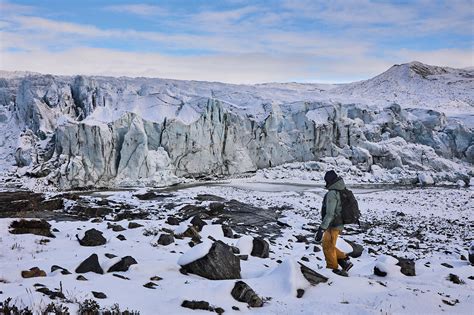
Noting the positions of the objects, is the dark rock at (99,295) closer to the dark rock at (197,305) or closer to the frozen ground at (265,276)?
the frozen ground at (265,276)

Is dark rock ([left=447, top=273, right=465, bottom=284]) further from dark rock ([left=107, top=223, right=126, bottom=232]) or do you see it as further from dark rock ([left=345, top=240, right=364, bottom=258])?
dark rock ([left=107, top=223, right=126, bottom=232])

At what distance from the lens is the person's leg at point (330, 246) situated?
24.5 ft

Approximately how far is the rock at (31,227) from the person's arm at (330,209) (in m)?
6.79

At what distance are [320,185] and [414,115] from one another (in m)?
24.0

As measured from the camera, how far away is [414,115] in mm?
52875

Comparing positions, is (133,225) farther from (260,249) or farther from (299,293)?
(299,293)

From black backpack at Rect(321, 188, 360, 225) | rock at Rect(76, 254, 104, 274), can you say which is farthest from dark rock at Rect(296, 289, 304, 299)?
rock at Rect(76, 254, 104, 274)

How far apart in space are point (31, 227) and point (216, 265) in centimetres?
612

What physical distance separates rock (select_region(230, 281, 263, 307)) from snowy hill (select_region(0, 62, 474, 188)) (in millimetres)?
32322

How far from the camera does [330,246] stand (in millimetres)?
7574

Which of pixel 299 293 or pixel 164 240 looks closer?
pixel 299 293

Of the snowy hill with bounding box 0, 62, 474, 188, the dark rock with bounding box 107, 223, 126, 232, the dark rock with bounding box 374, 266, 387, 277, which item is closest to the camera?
the dark rock with bounding box 374, 266, 387, 277

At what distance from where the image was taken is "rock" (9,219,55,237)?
9.48 metres

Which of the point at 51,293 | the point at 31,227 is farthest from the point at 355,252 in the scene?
the point at 31,227
